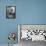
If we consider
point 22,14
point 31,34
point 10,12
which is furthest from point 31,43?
point 10,12

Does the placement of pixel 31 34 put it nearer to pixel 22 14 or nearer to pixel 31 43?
Result: pixel 31 43

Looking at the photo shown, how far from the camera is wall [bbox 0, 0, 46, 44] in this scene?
343 cm

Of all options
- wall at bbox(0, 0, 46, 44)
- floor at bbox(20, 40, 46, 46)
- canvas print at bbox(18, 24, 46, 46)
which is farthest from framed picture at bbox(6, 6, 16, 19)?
floor at bbox(20, 40, 46, 46)

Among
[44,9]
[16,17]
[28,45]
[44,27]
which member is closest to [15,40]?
[28,45]

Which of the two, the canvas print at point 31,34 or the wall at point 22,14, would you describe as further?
the wall at point 22,14

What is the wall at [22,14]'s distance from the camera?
3.43 metres

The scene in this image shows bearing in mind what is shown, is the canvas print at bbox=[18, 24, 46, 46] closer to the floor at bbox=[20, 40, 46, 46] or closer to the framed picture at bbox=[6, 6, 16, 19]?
the floor at bbox=[20, 40, 46, 46]

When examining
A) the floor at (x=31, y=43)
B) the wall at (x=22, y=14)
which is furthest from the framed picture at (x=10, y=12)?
the floor at (x=31, y=43)

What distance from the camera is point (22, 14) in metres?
3.45

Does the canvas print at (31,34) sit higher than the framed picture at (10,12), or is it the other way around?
the framed picture at (10,12)

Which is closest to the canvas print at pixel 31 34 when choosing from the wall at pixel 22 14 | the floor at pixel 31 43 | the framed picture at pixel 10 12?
the floor at pixel 31 43

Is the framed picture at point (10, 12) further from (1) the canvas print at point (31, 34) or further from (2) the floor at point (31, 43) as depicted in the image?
(2) the floor at point (31, 43)

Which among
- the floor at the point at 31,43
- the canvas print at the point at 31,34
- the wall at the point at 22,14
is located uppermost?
the wall at the point at 22,14

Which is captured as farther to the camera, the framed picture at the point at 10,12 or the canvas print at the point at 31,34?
the framed picture at the point at 10,12
